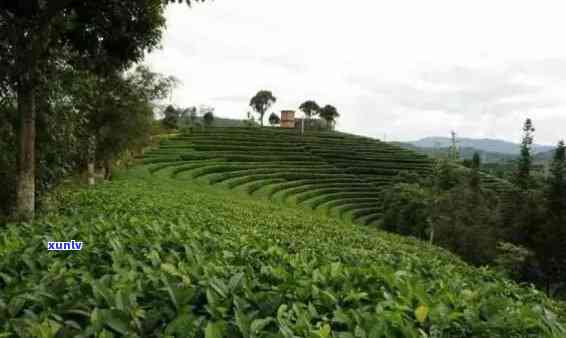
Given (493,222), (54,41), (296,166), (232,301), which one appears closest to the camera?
(232,301)

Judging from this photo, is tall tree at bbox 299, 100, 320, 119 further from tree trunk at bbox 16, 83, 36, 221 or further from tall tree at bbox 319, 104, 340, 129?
tree trunk at bbox 16, 83, 36, 221

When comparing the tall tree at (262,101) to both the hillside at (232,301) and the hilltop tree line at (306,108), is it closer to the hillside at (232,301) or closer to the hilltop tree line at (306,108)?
the hilltop tree line at (306,108)

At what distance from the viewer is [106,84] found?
50.1 ft

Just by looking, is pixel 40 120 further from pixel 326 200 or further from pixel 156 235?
pixel 326 200

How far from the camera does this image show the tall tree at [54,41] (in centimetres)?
530

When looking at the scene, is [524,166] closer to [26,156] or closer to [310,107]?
[26,156]

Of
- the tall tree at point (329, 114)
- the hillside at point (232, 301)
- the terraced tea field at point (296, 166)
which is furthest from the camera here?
the tall tree at point (329, 114)

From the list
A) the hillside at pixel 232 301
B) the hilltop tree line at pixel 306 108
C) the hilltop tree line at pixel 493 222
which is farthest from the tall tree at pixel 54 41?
the hilltop tree line at pixel 306 108

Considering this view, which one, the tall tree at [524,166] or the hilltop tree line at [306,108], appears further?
the hilltop tree line at [306,108]

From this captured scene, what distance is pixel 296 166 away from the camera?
3881 cm

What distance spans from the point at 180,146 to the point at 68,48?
3360cm

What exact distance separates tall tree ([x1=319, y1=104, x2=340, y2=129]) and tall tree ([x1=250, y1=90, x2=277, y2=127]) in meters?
11.1

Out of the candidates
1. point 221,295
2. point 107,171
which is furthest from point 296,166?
point 221,295

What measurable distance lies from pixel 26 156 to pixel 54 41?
198 centimetres
